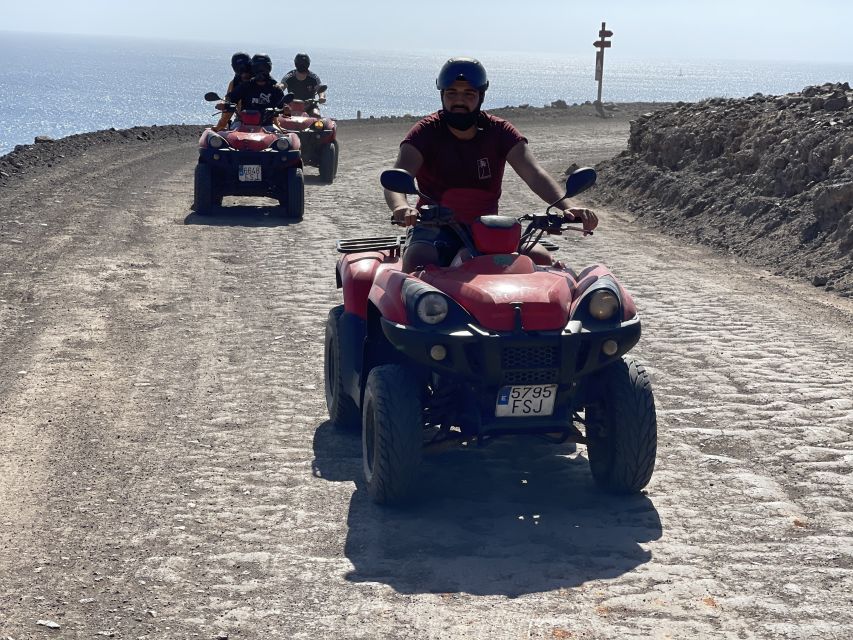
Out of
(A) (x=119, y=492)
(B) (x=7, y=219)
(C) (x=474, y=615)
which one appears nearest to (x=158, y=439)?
(A) (x=119, y=492)

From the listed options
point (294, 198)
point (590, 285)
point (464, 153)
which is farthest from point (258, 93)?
point (590, 285)

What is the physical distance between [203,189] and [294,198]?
123 centimetres

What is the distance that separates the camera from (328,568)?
5527mm

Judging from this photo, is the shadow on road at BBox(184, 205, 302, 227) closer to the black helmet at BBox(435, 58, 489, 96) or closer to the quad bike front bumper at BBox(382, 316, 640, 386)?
the black helmet at BBox(435, 58, 489, 96)

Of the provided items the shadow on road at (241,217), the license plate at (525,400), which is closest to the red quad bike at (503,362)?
the license plate at (525,400)

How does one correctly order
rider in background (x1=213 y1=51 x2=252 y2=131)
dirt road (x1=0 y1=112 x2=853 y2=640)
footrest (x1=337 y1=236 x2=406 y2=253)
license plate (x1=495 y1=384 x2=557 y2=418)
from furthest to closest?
rider in background (x1=213 y1=51 x2=252 y2=131)
footrest (x1=337 y1=236 x2=406 y2=253)
license plate (x1=495 y1=384 x2=557 y2=418)
dirt road (x1=0 y1=112 x2=853 y2=640)

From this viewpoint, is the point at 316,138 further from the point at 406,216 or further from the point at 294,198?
the point at 406,216

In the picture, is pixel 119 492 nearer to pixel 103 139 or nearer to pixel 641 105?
pixel 103 139

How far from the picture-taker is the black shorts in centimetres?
683

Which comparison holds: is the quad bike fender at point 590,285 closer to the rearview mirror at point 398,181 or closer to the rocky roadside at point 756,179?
the rearview mirror at point 398,181

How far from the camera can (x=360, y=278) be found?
23.8 ft

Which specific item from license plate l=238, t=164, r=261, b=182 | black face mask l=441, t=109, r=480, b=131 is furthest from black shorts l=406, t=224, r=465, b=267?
license plate l=238, t=164, r=261, b=182

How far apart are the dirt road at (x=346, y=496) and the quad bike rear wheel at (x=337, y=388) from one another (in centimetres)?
12

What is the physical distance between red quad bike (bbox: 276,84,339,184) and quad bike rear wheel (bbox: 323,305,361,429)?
1416 cm
